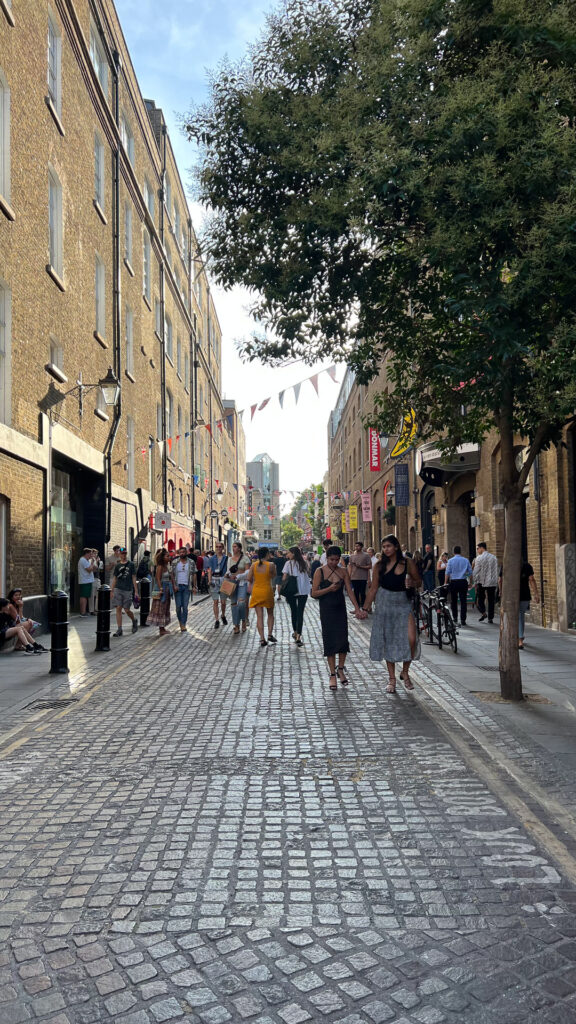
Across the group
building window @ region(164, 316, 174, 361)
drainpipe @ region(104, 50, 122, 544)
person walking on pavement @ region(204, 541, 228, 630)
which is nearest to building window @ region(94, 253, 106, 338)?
drainpipe @ region(104, 50, 122, 544)

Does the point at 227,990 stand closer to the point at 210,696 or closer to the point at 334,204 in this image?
the point at 210,696

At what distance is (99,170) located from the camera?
21.3 meters

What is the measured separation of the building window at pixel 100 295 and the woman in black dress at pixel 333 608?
13.1 meters

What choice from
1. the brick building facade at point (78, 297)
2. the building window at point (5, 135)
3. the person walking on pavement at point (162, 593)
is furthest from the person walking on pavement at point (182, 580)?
the building window at point (5, 135)

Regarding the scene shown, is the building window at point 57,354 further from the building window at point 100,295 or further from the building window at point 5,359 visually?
the building window at point 100,295

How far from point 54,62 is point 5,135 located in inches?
187

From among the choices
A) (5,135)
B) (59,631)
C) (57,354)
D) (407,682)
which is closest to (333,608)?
(407,682)

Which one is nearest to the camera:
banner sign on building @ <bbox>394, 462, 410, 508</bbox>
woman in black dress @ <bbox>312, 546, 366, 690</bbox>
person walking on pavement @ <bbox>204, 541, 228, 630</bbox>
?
woman in black dress @ <bbox>312, 546, 366, 690</bbox>

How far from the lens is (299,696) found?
8.70 m

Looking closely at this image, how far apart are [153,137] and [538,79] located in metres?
25.9

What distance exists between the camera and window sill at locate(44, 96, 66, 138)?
52.2 feet

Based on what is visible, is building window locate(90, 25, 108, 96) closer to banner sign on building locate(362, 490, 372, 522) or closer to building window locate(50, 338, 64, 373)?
building window locate(50, 338, 64, 373)

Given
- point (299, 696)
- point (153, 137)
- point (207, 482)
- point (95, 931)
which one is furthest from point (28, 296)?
point (207, 482)

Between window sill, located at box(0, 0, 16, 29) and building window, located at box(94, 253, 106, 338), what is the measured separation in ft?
23.6
